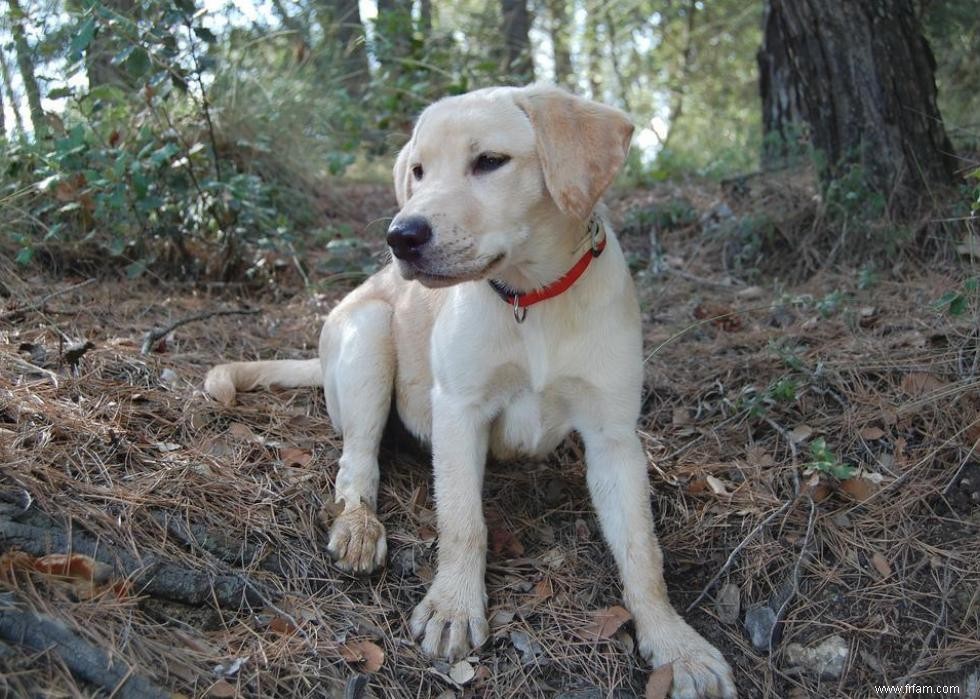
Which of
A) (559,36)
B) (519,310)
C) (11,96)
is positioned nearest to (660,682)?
(519,310)

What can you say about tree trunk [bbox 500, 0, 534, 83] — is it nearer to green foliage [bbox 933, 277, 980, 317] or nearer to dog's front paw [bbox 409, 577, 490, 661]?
green foliage [bbox 933, 277, 980, 317]

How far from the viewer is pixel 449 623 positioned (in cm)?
237

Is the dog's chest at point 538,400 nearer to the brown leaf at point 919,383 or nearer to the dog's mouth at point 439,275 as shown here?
the dog's mouth at point 439,275

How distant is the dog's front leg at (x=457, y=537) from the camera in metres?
Answer: 2.37

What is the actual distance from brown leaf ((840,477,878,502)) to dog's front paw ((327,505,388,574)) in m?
1.55

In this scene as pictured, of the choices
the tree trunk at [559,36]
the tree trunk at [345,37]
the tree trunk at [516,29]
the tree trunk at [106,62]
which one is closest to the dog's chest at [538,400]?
the tree trunk at [106,62]

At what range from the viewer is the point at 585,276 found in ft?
8.75

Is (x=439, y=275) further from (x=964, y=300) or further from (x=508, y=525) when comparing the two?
(x=964, y=300)

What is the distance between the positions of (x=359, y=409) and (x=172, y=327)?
1.08 meters

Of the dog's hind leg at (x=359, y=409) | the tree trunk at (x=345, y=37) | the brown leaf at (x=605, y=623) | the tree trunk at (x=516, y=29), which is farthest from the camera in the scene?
the tree trunk at (x=516, y=29)

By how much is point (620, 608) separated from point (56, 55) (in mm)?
3807

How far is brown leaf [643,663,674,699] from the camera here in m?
2.31

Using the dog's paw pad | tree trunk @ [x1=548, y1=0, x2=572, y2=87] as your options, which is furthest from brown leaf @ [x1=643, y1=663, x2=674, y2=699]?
tree trunk @ [x1=548, y1=0, x2=572, y2=87]

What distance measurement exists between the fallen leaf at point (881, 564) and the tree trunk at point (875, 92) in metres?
2.31
